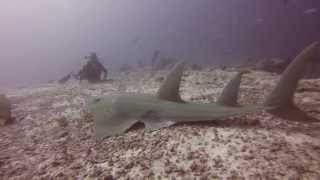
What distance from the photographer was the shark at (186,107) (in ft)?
→ 13.0

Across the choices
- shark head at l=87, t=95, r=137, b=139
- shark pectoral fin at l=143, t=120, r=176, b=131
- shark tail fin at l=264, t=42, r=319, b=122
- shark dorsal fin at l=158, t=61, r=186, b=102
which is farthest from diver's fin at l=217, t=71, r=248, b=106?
shark head at l=87, t=95, r=137, b=139

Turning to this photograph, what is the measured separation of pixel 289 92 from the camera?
402cm

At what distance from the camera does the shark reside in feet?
13.0

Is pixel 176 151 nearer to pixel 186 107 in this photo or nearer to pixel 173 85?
pixel 186 107

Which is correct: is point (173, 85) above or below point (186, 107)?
above

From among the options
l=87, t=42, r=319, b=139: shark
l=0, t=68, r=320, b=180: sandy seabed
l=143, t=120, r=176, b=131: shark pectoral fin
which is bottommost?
l=0, t=68, r=320, b=180: sandy seabed

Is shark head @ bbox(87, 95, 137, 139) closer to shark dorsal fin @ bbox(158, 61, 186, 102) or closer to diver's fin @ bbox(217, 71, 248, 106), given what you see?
shark dorsal fin @ bbox(158, 61, 186, 102)

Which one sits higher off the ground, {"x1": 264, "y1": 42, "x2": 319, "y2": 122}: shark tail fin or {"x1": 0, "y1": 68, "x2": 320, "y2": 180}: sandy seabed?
{"x1": 264, "y1": 42, "x2": 319, "y2": 122}: shark tail fin

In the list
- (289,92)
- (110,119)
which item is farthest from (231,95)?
(110,119)

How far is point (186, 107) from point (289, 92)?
1.51m

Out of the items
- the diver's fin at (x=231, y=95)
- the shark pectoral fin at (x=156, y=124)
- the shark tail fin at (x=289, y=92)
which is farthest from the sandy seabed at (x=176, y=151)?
the diver's fin at (x=231, y=95)

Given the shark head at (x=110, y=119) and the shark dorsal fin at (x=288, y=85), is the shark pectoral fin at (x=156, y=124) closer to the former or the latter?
the shark head at (x=110, y=119)

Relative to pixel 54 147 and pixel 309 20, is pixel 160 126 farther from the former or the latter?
pixel 309 20

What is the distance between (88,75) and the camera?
13289 mm
